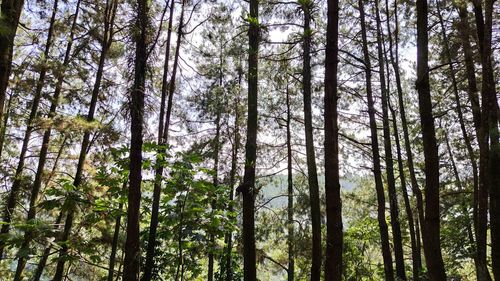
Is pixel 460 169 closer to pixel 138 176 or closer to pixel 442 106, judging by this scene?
pixel 442 106

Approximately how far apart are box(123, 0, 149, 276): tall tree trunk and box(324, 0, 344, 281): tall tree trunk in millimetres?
3055

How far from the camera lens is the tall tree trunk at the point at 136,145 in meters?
6.33

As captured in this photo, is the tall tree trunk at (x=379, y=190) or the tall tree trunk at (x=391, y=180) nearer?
the tall tree trunk at (x=379, y=190)

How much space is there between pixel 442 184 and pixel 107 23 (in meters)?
14.0

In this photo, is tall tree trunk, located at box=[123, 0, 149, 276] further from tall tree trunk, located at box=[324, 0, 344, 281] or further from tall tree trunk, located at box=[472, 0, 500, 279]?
tall tree trunk, located at box=[472, 0, 500, 279]

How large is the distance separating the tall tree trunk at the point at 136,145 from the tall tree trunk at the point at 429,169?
177 inches

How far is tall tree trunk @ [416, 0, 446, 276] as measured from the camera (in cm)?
572

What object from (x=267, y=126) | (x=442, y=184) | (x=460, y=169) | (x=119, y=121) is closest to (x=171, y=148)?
(x=119, y=121)

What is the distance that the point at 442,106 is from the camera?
1675 cm

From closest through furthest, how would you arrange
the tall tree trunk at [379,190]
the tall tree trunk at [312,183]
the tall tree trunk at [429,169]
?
the tall tree trunk at [429,169] < the tall tree trunk at [312,183] < the tall tree trunk at [379,190]

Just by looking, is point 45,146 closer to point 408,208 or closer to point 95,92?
point 95,92

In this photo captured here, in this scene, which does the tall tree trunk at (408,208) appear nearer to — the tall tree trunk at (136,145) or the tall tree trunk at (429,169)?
the tall tree trunk at (429,169)

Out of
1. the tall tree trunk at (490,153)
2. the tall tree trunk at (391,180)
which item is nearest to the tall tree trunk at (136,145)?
the tall tree trunk at (490,153)

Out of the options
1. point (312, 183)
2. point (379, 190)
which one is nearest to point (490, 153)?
point (312, 183)
